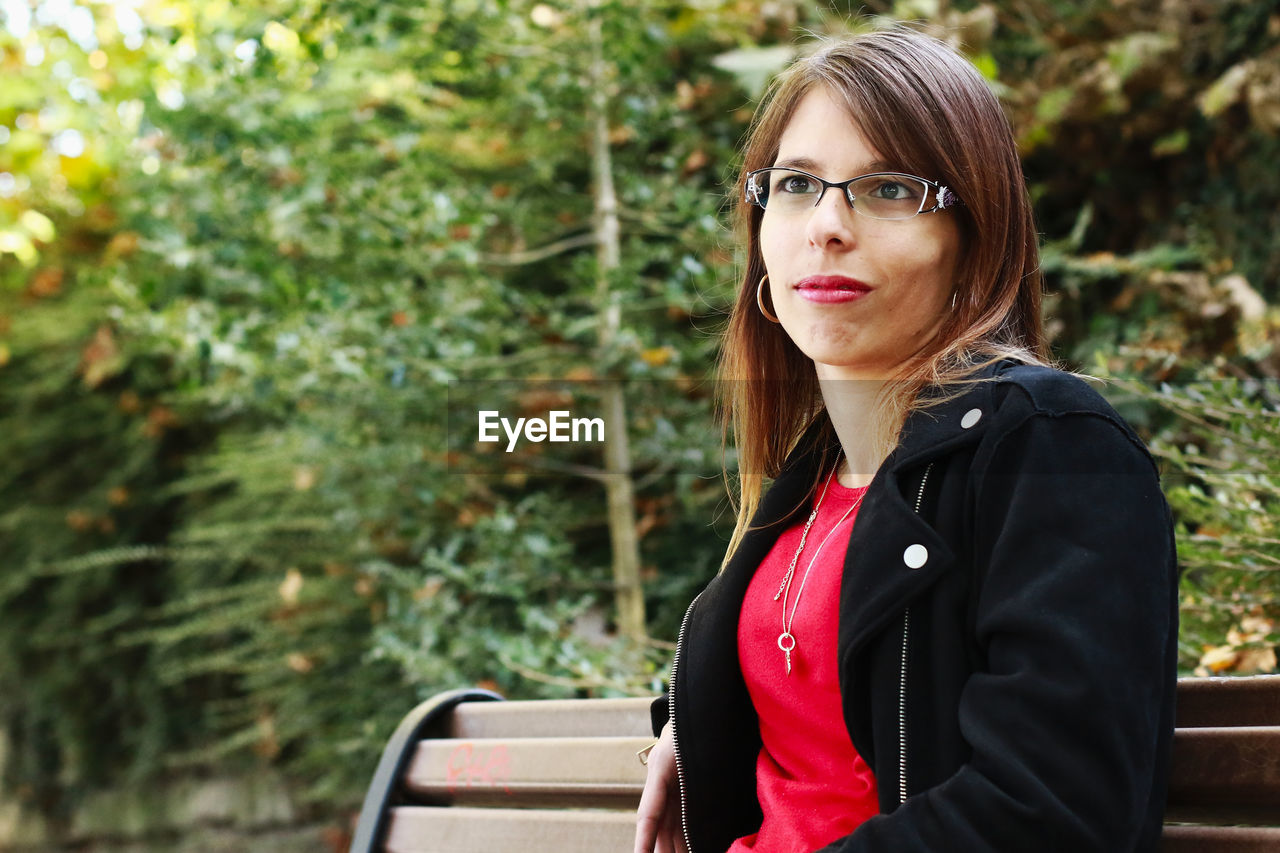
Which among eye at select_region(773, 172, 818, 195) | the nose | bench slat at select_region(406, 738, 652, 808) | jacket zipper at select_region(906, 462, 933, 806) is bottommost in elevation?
bench slat at select_region(406, 738, 652, 808)

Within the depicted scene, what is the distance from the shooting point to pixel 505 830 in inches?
76.8

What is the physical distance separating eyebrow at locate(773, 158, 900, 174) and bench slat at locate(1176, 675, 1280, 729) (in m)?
0.71

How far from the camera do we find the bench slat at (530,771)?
1.84m

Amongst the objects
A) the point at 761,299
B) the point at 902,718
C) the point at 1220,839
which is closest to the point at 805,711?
the point at 902,718

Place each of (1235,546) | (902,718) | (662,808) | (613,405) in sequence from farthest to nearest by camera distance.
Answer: (613,405) < (1235,546) < (662,808) < (902,718)

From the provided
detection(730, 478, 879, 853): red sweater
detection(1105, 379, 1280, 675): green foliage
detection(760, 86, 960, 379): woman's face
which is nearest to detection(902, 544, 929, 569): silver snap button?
detection(730, 478, 879, 853): red sweater

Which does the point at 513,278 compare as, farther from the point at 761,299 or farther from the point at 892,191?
the point at 892,191

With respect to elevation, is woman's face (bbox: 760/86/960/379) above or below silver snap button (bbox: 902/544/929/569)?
above

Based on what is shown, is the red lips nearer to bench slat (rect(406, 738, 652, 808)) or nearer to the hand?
the hand

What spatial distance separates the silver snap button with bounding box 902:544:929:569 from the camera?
3.75ft

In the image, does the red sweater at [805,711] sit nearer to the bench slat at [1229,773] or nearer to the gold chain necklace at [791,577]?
the gold chain necklace at [791,577]

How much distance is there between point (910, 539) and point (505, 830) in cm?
109

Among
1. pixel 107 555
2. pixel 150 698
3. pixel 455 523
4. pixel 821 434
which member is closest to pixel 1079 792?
pixel 821 434

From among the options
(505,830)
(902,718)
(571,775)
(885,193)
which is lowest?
(505,830)
